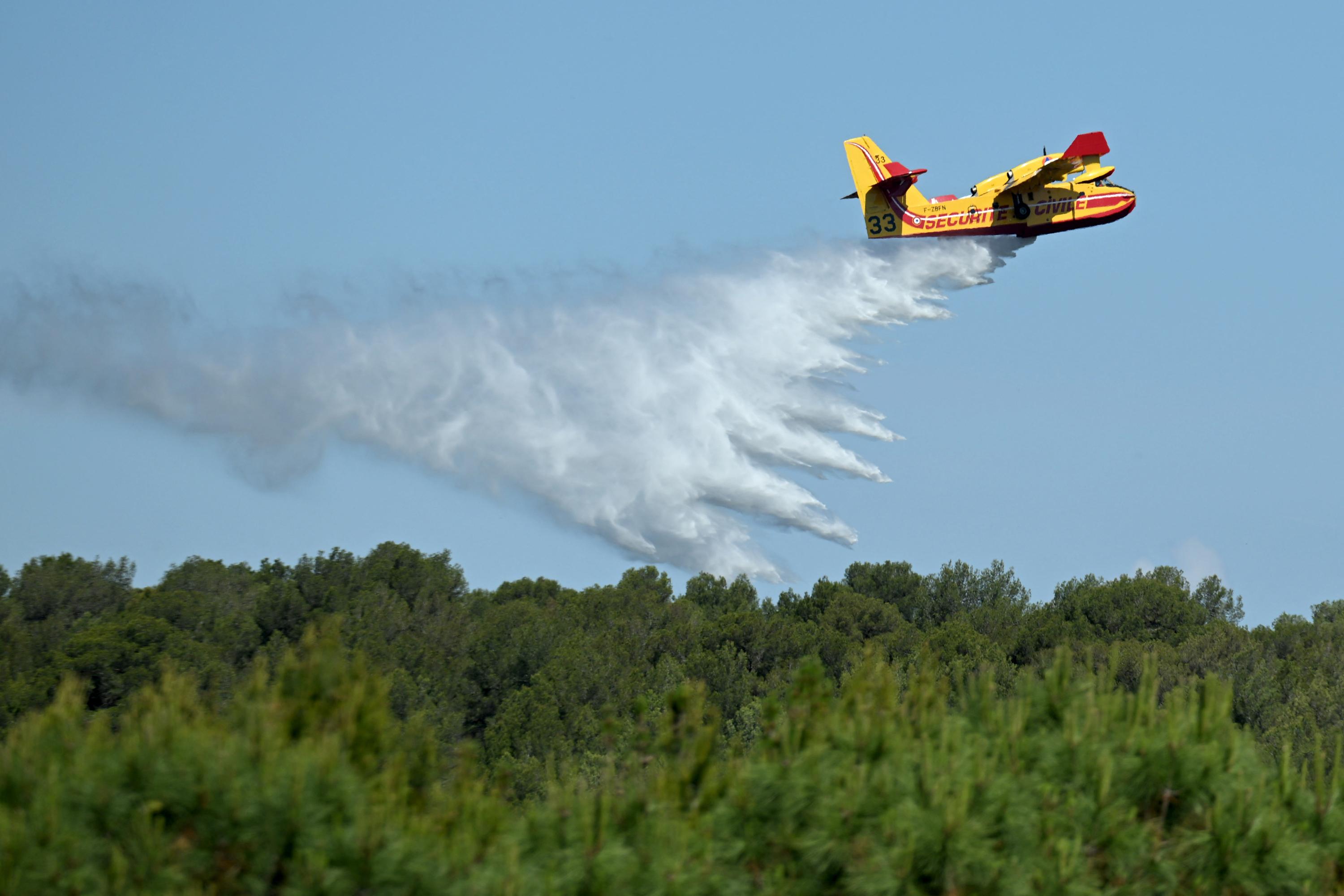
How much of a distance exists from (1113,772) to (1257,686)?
117 ft

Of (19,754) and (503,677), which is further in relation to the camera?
(503,677)

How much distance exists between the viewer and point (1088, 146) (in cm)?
3544

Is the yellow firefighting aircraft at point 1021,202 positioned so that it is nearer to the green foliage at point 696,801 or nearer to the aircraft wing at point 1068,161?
the aircraft wing at point 1068,161

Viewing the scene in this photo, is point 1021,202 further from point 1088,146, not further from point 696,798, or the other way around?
point 696,798

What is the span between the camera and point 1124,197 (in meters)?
36.2

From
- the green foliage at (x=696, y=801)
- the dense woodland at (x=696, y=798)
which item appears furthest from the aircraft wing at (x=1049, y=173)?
the green foliage at (x=696, y=801)

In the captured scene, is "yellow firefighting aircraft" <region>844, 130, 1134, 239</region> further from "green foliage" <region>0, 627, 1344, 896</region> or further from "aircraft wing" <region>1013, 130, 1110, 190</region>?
"green foliage" <region>0, 627, 1344, 896</region>

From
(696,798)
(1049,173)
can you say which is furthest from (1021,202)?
(696,798)

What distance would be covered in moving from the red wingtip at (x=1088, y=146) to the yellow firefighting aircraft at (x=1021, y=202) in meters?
0.01

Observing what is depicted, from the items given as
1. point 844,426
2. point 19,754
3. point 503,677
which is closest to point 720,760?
point 19,754

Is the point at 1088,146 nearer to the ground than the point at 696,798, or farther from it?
farther from it

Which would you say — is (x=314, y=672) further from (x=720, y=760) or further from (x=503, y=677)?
(x=503, y=677)

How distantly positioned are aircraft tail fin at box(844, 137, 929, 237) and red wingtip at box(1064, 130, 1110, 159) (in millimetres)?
3753

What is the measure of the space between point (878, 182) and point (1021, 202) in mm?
4215
